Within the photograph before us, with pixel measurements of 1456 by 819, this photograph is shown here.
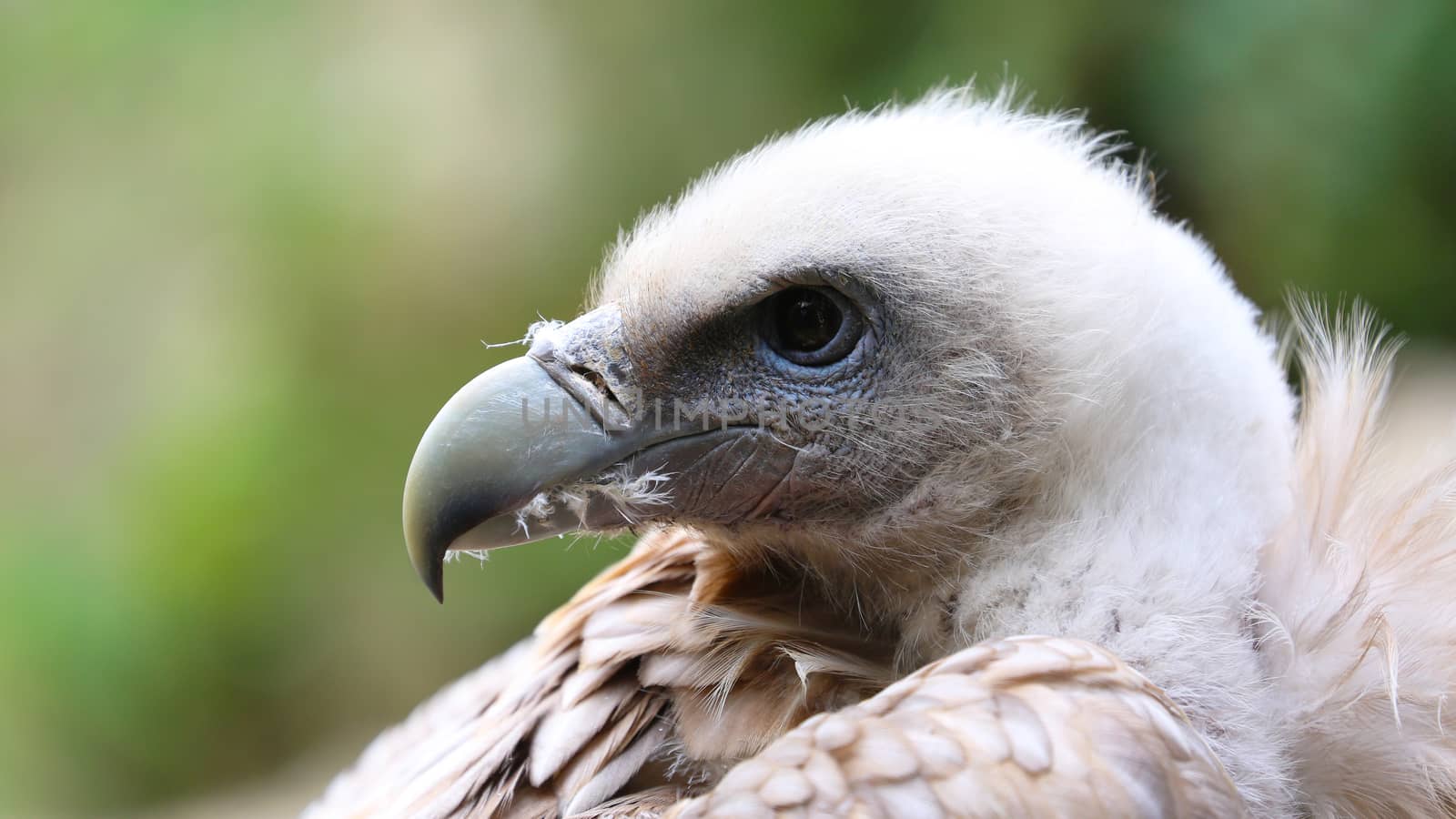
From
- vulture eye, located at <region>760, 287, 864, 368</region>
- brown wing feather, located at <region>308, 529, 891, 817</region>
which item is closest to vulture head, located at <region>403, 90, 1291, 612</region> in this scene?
vulture eye, located at <region>760, 287, 864, 368</region>

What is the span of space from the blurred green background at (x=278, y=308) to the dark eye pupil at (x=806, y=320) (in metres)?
3.18

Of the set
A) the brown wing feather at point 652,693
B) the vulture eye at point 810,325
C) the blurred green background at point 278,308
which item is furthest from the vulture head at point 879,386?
the blurred green background at point 278,308

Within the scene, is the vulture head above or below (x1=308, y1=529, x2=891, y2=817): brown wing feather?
above

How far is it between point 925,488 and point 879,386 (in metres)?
0.16

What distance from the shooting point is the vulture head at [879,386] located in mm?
1665

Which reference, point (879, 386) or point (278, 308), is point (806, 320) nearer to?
point (879, 386)

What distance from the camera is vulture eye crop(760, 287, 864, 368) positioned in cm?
176

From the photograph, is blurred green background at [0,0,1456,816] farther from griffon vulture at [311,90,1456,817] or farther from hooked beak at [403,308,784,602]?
hooked beak at [403,308,784,602]

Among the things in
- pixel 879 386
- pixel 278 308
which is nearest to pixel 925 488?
pixel 879 386

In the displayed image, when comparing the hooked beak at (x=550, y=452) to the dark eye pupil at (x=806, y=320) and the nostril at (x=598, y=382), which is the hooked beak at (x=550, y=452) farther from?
the dark eye pupil at (x=806, y=320)

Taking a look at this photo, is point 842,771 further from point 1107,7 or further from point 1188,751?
point 1107,7

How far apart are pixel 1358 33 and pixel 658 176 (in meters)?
2.70

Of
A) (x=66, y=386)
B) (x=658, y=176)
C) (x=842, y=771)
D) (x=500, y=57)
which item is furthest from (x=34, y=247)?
(x=842, y=771)

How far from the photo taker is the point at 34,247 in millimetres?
5719
